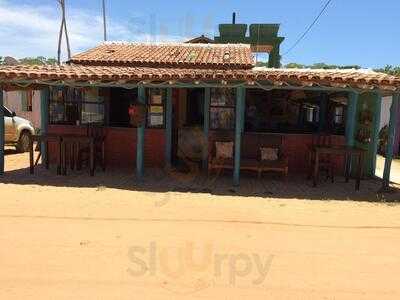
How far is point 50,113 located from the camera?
1270 cm

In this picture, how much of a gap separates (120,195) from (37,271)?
409 cm

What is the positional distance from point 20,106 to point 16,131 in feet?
25.2

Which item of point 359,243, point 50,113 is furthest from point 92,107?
point 359,243

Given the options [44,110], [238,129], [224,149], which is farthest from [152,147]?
[238,129]

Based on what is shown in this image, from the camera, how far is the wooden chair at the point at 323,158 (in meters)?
11.0

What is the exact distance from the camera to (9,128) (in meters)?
14.9

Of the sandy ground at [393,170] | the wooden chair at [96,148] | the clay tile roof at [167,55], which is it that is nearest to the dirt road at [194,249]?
the wooden chair at [96,148]

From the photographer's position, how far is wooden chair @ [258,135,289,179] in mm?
10711

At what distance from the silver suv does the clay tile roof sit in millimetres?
3007

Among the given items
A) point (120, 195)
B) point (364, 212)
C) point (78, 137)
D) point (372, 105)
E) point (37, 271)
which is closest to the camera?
point (37, 271)

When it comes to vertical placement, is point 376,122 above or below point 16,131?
above

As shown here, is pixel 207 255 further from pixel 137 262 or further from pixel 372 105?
pixel 372 105

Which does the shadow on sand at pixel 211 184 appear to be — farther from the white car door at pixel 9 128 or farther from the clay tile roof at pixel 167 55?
the clay tile roof at pixel 167 55

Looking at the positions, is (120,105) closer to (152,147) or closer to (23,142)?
(152,147)
